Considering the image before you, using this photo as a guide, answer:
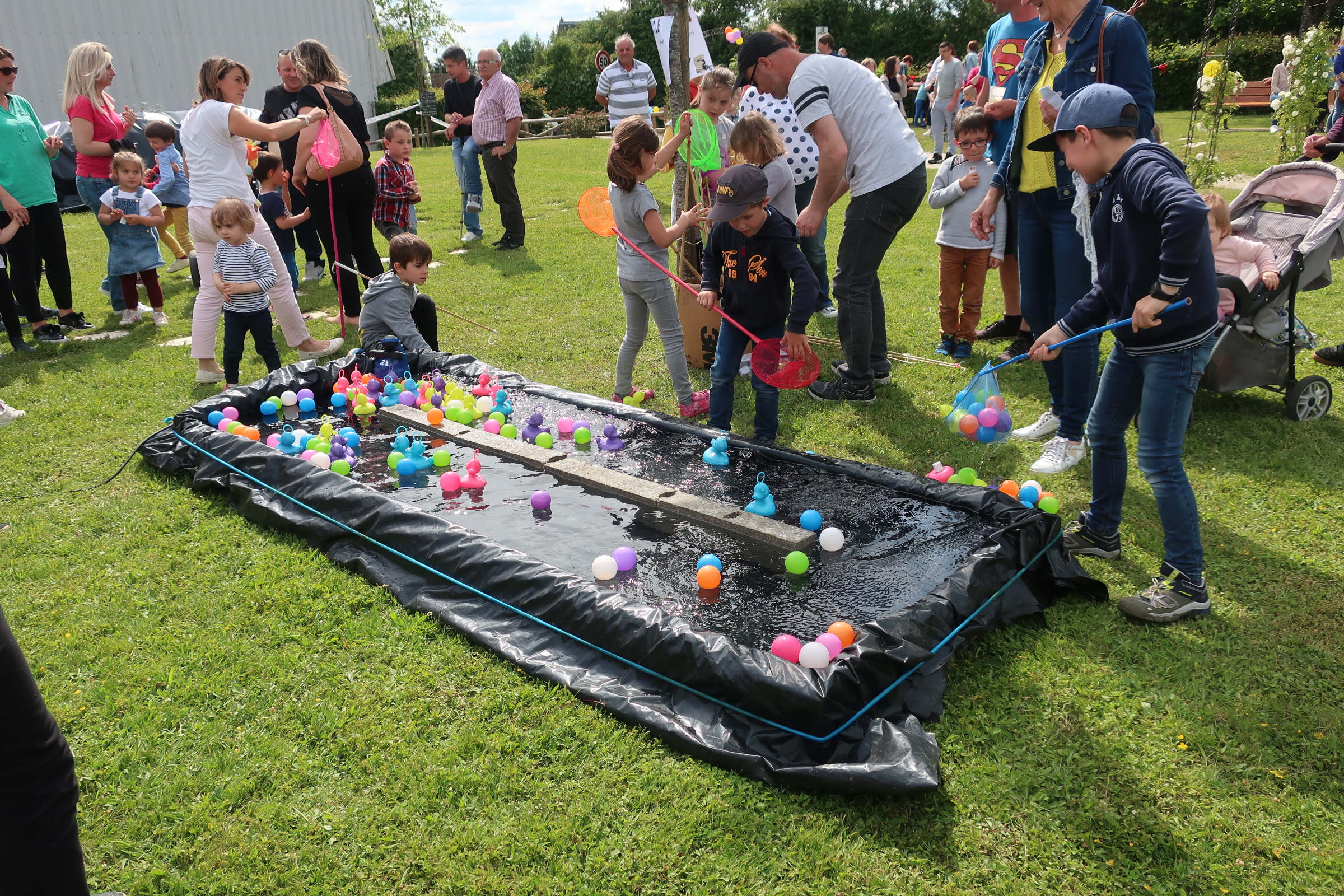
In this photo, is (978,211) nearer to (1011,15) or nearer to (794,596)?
(1011,15)

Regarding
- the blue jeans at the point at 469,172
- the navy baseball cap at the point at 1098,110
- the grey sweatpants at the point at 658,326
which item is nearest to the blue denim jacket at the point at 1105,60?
the navy baseball cap at the point at 1098,110

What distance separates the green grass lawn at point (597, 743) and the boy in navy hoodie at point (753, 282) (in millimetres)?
1290

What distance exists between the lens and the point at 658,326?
199 inches

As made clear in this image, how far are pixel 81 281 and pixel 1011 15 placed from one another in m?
9.50

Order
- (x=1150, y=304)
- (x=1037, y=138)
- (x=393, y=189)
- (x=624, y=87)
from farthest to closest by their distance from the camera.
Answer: (x=624, y=87)
(x=393, y=189)
(x=1037, y=138)
(x=1150, y=304)

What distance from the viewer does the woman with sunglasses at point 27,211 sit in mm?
6535

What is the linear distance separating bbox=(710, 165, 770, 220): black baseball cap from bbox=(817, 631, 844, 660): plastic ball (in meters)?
2.25

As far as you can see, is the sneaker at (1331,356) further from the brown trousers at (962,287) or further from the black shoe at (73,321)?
the black shoe at (73,321)

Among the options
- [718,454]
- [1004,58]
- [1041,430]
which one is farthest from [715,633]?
[1004,58]

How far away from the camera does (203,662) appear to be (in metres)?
3.04

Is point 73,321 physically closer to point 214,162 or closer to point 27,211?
point 27,211

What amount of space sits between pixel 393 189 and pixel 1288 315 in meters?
7.16

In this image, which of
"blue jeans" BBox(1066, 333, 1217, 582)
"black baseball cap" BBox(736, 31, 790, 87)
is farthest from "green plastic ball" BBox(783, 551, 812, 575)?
"black baseball cap" BBox(736, 31, 790, 87)

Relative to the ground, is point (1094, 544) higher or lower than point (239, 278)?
lower
